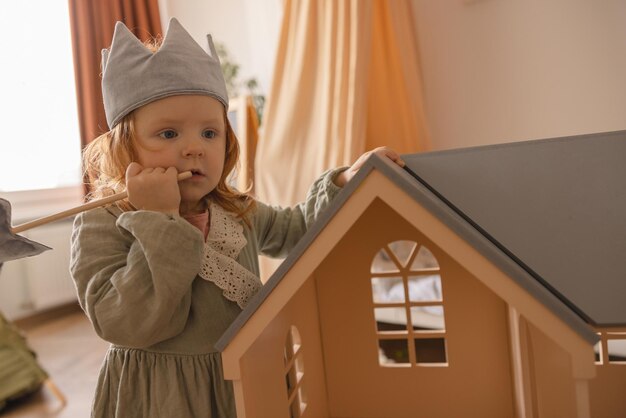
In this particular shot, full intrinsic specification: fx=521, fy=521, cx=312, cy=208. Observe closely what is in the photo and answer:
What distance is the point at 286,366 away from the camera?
2.61 ft

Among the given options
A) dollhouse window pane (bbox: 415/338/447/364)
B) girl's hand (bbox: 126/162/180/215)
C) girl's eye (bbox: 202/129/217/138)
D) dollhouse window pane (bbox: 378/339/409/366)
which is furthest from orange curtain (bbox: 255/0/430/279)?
girl's hand (bbox: 126/162/180/215)

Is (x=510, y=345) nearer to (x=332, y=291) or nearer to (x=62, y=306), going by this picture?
(x=332, y=291)

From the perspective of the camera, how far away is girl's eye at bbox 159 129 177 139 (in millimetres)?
753

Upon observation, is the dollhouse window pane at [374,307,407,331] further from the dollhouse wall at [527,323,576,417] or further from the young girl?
the young girl

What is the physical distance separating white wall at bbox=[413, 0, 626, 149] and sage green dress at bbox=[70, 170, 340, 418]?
5.91 ft

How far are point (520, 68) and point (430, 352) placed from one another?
1246 millimetres

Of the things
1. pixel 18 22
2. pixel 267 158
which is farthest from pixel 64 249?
pixel 267 158

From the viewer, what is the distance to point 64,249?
3314 millimetres

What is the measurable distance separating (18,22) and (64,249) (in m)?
1.38

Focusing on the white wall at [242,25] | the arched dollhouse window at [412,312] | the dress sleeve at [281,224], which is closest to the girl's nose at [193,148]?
the dress sleeve at [281,224]

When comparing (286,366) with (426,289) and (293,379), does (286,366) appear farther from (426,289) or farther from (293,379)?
(426,289)

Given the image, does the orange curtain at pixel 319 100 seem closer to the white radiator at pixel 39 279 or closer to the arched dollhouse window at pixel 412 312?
the arched dollhouse window at pixel 412 312

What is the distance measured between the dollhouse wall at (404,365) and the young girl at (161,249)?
0.63 feet

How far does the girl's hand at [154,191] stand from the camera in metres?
0.70
